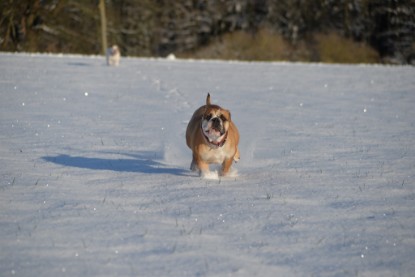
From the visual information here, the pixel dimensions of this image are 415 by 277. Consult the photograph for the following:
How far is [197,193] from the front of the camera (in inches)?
236

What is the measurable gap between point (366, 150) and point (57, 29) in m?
33.3

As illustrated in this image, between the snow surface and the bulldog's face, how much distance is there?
20.4 inches

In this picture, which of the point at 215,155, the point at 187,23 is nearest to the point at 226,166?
the point at 215,155

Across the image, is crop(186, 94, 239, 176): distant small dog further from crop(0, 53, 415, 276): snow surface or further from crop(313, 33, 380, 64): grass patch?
crop(313, 33, 380, 64): grass patch

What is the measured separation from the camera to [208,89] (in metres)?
17.8

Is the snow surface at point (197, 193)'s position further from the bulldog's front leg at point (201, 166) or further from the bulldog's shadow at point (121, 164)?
the bulldog's front leg at point (201, 166)

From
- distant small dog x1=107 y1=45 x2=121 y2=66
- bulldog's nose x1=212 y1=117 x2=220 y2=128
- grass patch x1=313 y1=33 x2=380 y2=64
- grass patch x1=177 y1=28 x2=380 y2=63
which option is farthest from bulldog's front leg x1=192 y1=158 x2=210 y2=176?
grass patch x1=313 y1=33 x2=380 y2=64

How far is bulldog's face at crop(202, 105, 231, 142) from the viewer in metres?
6.70

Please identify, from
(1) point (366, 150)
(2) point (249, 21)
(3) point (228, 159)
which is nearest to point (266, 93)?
(1) point (366, 150)

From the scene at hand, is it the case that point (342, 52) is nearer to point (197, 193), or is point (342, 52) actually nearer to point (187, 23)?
point (187, 23)

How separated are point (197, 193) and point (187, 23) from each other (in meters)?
42.9

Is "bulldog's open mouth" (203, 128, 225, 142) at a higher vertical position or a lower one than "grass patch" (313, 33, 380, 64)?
lower

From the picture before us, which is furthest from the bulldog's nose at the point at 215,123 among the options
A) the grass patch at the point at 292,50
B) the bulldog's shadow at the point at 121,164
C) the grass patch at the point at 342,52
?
the grass patch at the point at 342,52

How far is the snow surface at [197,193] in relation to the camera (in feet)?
13.9
